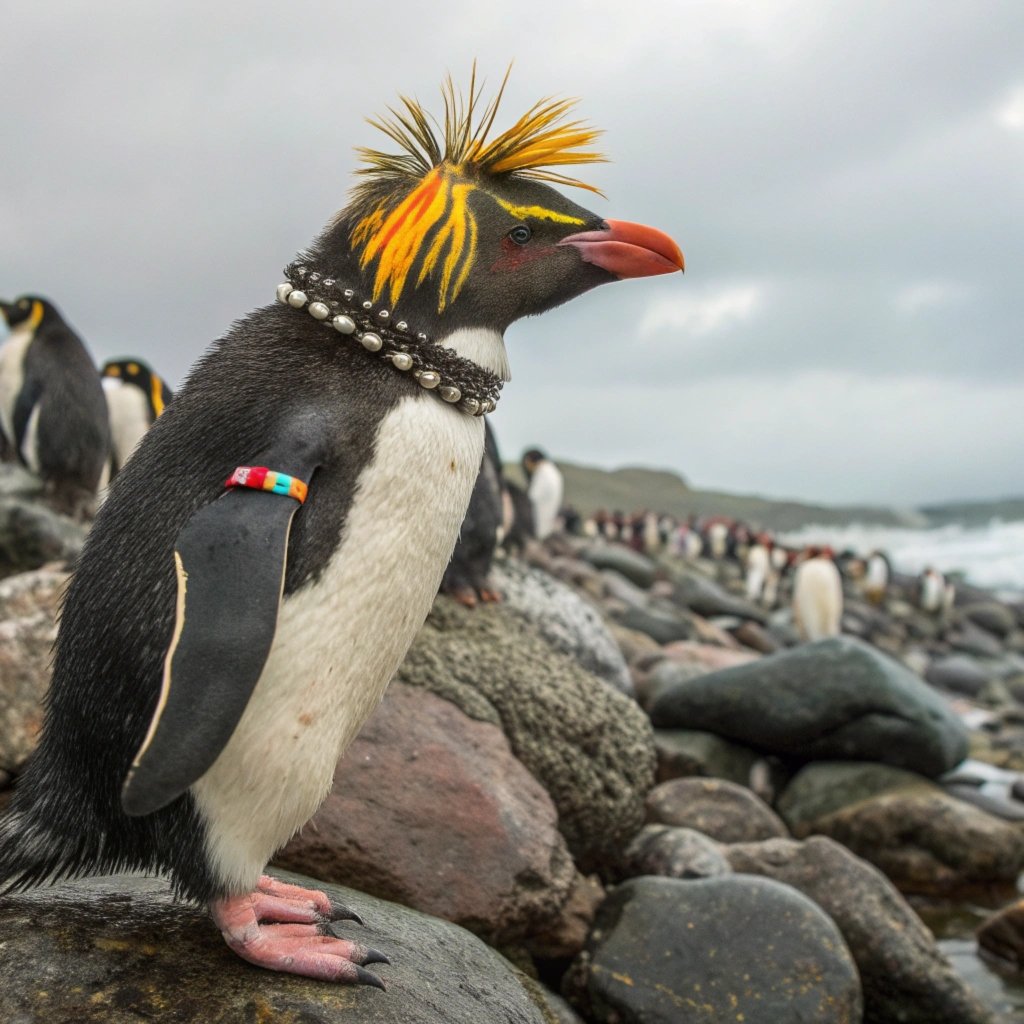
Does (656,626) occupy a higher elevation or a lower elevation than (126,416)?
lower

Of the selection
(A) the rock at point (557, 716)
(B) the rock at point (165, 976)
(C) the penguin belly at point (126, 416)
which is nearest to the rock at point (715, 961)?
(A) the rock at point (557, 716)

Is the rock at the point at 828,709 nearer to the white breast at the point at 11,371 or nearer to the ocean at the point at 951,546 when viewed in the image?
the white breast at the point at 11,371

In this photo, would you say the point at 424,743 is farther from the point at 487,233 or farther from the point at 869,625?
the point at 869,625

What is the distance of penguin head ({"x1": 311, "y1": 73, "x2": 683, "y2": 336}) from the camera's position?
7.63 ft

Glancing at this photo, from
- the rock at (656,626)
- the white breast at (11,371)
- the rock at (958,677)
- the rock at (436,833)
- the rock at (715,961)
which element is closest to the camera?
the rock at (436,833)

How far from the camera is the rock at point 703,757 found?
8.05m

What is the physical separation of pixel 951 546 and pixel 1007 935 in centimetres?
6524

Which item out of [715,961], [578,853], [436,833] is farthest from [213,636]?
[578,853]

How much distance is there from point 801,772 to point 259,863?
652cm

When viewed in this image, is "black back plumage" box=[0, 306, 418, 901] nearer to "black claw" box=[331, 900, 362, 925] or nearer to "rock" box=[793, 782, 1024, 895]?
"black claw" box=[331, 900, 362, 925]

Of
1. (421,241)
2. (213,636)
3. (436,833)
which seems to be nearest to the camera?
(213,636)

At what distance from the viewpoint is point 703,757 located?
318 inches

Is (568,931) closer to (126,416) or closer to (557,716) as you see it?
(557,716)

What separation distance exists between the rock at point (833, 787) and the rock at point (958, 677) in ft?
36.4
